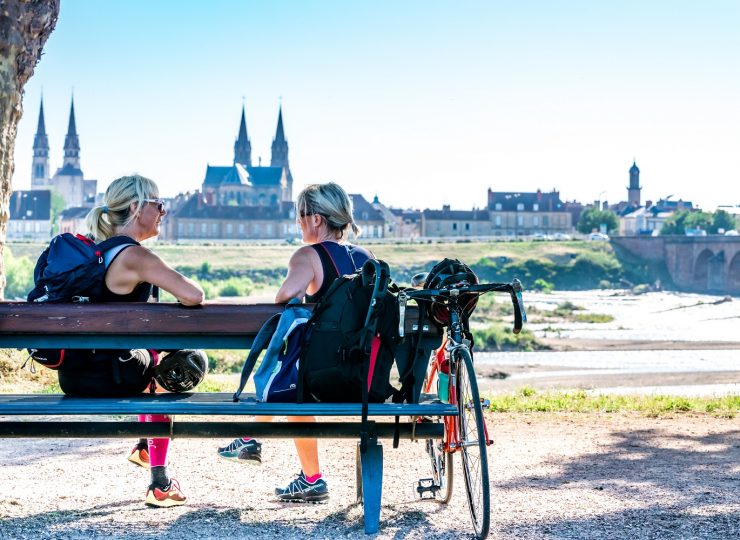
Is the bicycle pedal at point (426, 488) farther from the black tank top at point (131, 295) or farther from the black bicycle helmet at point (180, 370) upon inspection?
the black tank top at point (131, 295)

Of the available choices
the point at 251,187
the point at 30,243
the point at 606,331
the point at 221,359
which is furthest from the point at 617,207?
the point at 221,359

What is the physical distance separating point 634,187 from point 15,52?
13429 centimetres

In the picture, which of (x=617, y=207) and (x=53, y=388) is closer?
(x=53, y=388)

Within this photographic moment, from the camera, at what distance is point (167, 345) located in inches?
169

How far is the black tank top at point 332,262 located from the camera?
4.41 meters

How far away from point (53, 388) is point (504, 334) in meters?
28.4

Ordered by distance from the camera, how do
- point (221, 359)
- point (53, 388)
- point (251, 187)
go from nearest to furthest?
point (53, 388) < point (221, 359) < point (251, 187)

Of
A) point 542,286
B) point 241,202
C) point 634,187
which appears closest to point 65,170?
point 241,202

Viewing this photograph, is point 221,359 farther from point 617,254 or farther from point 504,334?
point 617,254

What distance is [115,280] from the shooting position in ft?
14.2

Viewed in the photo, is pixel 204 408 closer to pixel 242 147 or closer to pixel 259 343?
pixel 259 343

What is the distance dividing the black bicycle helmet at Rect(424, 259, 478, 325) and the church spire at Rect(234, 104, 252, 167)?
131 metres

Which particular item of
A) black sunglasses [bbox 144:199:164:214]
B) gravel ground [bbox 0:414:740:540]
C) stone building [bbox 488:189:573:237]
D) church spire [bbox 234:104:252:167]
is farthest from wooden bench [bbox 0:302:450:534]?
church spire [bbox 234:104:252:167]

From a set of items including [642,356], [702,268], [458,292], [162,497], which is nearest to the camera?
[458,292]
